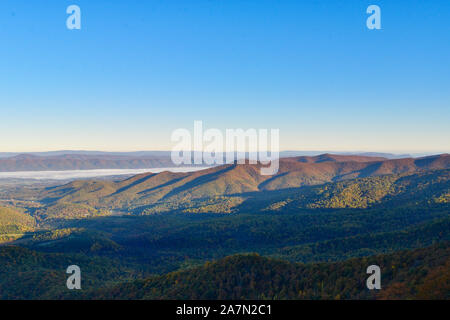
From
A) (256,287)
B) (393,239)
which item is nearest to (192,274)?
(256,287)

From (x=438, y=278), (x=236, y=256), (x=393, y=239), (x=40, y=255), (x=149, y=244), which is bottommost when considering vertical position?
(x=149, y=244)

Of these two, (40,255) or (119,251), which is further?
(119,251)

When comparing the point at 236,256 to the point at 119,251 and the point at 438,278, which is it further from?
the point at 119,251

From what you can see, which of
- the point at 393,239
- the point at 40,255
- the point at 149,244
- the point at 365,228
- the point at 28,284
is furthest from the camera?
the point at 149,244

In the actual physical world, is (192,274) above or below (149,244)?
above
